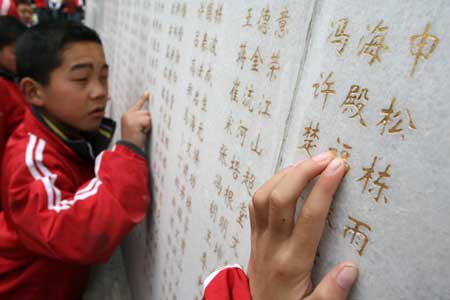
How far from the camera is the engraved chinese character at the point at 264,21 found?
378 millimetres

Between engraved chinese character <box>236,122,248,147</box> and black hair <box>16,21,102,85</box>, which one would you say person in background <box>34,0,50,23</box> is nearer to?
black hair <box>16,21,102,85</box>

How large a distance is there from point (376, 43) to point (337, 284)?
7.6 inches

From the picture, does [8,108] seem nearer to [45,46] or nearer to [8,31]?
[8,31]

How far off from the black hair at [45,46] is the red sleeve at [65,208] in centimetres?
20

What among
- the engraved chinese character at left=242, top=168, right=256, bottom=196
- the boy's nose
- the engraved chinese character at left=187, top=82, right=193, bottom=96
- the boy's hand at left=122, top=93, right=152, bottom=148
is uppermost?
the engraved chinese character at left=187, top=82, right=193, bottom=96

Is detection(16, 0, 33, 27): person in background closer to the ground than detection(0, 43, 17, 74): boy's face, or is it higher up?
higher up

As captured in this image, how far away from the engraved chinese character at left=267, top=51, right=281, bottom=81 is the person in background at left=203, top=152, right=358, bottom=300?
13cm

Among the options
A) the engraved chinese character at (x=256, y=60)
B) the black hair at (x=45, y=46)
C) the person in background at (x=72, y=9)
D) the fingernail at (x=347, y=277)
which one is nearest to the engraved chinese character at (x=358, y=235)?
the fingernail at (x=347, y=277)

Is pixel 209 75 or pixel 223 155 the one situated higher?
pixel 209 75

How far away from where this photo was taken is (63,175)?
74 centimetres

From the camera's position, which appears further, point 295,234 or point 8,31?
point 8,31

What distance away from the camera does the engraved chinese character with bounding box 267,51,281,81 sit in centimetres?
36

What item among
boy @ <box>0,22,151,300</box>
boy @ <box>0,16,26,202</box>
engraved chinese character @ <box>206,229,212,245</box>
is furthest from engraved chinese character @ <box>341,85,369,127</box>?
boy @ <box>0,16,26,202</box>

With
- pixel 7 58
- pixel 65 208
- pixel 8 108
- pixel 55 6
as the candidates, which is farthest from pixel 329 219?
pixel 55 6
